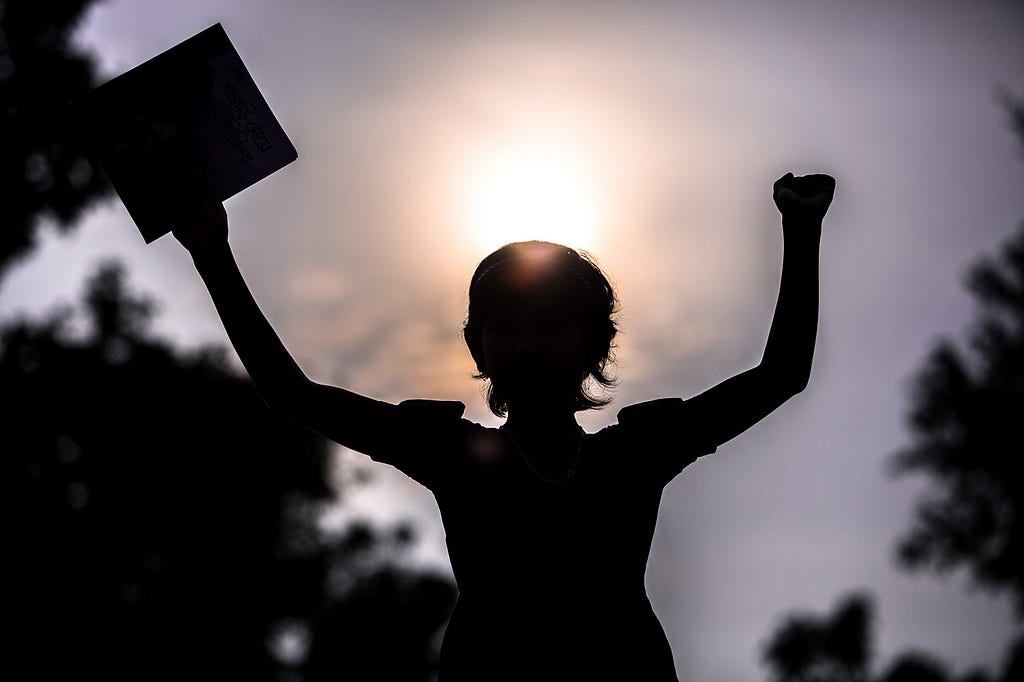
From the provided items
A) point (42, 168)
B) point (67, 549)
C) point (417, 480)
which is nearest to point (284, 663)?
point (67, 549)

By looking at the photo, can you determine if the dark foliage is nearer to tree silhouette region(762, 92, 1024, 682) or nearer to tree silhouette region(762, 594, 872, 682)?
tree silhouette region(762, 92, 1024, 682)

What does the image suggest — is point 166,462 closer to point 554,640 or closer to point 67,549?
point 67,549

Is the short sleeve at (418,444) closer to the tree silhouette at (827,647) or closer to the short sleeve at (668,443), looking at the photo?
the short sleeve at (668,443)

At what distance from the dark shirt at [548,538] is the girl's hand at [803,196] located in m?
0.62

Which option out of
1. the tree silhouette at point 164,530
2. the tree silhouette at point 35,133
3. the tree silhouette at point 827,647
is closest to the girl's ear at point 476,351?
the tree silhouette at point 35,133

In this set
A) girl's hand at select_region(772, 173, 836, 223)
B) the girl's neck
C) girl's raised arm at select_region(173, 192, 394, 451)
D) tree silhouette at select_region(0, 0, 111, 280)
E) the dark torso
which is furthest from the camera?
tree silhouette at select_region(0, 0, 111, 280)

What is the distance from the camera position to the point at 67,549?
1330 inches

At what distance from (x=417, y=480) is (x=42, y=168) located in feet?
77.7

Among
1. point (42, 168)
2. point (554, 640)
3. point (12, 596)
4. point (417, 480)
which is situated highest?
point (42, 168)

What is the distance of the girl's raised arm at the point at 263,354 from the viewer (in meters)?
2.94

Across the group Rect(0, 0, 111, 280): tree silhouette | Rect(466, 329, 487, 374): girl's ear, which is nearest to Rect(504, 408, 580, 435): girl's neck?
Rect(466, 329, 487, 374): girl's ear

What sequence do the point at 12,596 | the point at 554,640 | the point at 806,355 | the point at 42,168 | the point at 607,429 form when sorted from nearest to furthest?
the point at 554,640 → the point at 806,355 → the point at 607,429 → the point at 42,168 → the point at 12,596

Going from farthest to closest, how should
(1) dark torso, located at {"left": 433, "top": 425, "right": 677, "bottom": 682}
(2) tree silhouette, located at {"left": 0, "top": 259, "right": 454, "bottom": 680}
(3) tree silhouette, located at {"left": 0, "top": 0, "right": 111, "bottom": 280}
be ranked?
1. (2) tree silhouette, located at {"left": 0, "top": 259, "right": 454, "bottom": 680}
2. (3) tree silhouette, located at {"left": 0, "top": 0, "right": 111, "bottom": 280}
3. (1) dark torso, located at {"left": 433, "top": 425, "right": 677, "bottom": 682}

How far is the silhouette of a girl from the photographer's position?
2.80 metres
